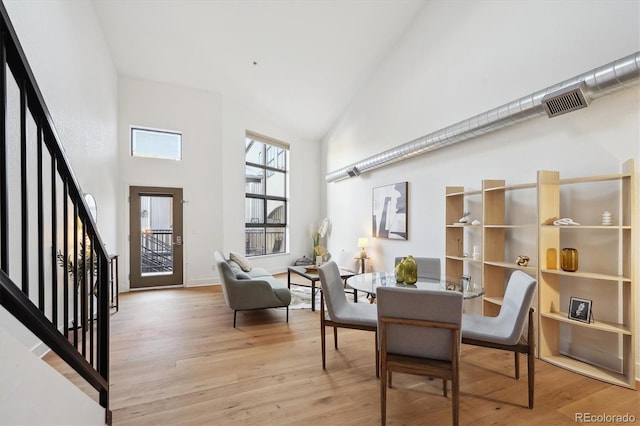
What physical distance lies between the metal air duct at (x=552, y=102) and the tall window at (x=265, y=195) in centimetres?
412

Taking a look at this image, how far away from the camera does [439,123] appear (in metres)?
4.58

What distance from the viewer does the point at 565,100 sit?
2756mm

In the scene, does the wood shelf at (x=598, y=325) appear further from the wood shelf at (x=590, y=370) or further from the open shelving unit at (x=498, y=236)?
the open shelving unit at (x=498, y=236)

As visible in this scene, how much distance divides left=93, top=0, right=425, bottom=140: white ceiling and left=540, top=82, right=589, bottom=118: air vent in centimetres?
293

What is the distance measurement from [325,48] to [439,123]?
7.78 feet

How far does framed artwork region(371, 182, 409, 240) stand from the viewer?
17.4ft

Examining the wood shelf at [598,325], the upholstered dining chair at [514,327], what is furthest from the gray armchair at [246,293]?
the wood shelf at [598,325]

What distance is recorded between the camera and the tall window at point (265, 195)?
7.33m

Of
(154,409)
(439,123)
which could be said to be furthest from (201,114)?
(154,409)

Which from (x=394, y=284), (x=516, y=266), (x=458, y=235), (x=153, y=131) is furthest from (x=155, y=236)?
(x=516, y=266)

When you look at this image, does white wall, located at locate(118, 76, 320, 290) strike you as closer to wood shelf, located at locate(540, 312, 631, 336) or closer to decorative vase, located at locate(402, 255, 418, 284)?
decorative vase, located at locate(402, 255, 418, 284)

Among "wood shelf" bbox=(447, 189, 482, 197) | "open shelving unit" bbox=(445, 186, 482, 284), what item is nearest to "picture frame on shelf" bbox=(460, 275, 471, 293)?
"open shelving unit" bbox=(445, 186, 482, 284)

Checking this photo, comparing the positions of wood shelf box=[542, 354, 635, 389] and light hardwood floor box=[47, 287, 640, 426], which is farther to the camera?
wood shelf box=[542, 354, 635, 389]

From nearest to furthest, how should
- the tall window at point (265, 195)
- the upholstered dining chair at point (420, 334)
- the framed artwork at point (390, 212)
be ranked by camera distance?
the upholstered dining chair at point (420, 334) < the framed artwork at point (390, 212) < the tall window at point (265, 195)
